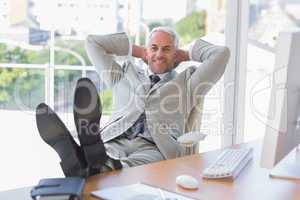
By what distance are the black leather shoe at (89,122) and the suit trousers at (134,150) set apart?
0.77 meters

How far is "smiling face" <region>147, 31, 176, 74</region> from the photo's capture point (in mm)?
2730

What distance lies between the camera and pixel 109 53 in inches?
108

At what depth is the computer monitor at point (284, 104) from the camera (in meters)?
1.36

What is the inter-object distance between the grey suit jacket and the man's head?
0.07m

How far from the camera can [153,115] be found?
2602 millimetres

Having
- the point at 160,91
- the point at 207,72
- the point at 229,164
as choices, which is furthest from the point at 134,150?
the point at 229,164

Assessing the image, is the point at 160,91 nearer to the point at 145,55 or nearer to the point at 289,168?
the point at 145,55

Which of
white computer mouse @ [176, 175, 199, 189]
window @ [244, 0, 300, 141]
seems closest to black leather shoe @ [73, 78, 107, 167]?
white computer mouse @ [176, 175, 199, 189]

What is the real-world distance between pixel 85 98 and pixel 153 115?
1067 mm

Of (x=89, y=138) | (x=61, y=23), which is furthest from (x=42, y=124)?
(x=61, y=23)

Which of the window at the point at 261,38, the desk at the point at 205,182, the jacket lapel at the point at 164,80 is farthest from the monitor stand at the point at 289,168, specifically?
the window at the point at 261,38

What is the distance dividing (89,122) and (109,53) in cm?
126

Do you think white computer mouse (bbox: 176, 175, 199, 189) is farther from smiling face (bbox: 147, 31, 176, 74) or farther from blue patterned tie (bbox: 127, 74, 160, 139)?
smiling face (bbox: 147, 31, 176, 74)

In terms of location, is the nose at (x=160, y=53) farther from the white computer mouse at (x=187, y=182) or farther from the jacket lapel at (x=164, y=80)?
the white computer mouse at (x=187, y=182)
